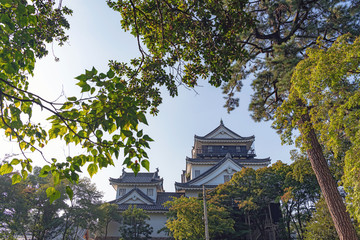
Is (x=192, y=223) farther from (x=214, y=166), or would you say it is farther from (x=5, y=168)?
(x=5, y=168)

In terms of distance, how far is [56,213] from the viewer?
1661 centimetres

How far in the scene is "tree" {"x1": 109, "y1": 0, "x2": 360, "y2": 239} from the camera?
11.9ft

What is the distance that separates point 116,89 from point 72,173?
901 millimetres

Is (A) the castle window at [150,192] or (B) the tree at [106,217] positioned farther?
(A) the castle window at [150,192]

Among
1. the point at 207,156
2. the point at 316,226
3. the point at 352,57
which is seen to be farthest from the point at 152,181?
the point at 352,57

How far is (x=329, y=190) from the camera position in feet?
22.5

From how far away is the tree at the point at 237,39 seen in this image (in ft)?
11.9

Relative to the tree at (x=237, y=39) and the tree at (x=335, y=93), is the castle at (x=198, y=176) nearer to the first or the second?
the tree at (x=237, y=39)

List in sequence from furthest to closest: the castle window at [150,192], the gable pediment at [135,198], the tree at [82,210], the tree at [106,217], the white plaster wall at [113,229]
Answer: the castle window at [150,192], the gable pediment at [135,198], the white plaster wall at [113,229], the tree at [106,217], the tree at [82,210]

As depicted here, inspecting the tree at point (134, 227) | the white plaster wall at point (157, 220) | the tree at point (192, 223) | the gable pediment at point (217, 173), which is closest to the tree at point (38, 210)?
the tree at point (134, 227)

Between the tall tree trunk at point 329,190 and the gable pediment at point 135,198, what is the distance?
18463mm

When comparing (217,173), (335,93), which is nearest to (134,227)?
(217,173)

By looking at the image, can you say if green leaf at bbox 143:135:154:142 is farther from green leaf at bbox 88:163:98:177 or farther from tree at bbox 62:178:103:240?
tree at bbox 62:178:103:240

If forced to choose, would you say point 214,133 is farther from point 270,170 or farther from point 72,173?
point 72,173
